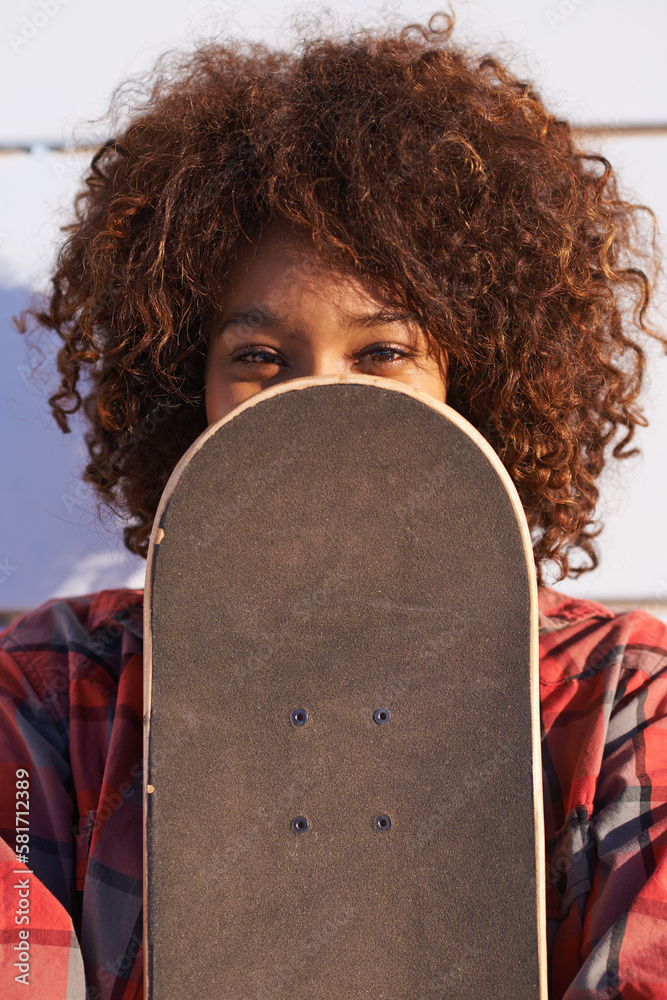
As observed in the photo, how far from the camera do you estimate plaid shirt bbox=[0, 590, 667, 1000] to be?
89cm

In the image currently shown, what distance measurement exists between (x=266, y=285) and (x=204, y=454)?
258 millimetres

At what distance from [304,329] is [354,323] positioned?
0.21ft

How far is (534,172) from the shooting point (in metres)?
1.07

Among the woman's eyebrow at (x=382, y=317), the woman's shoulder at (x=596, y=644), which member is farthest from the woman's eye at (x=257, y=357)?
the woman's shoulder at (x=596, y=644)

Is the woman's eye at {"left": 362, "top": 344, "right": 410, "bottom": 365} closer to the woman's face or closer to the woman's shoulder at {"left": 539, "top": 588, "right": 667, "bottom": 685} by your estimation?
the woman's face

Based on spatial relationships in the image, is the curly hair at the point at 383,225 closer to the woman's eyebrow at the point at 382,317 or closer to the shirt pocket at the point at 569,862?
the woman's eyebrow at the point at 382,317

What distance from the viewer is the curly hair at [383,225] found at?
3.34ft

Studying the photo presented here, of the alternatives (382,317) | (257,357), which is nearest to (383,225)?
(382,317)

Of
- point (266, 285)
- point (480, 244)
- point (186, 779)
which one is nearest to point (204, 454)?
point (266, 285)

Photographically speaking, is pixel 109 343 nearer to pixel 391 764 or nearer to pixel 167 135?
pixel 167 135

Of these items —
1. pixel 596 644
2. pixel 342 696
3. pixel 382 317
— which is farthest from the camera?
pixel 596 644

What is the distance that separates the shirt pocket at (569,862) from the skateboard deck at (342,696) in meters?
0.10

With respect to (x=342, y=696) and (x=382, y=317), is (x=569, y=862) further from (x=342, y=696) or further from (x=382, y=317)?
(x=382, y=317)

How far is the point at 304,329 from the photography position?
1.00 meters
